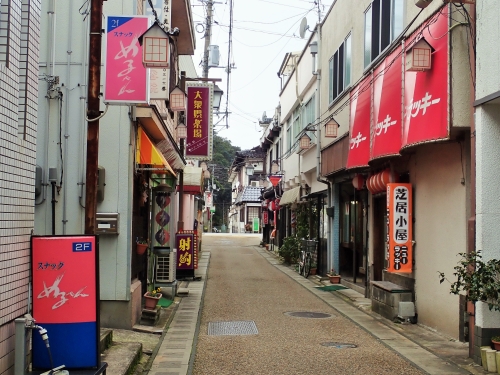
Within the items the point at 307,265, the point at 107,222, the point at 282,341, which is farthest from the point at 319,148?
the point at 107,222

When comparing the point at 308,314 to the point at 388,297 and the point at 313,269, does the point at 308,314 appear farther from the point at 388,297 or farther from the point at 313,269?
the point at 313,269

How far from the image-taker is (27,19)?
21.4 feet

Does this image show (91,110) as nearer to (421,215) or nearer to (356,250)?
(421,215)

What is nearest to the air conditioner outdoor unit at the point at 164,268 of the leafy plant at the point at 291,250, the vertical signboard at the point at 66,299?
the vertical signboard at the point at 66,299

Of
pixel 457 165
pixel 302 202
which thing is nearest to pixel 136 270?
pixel 457 165

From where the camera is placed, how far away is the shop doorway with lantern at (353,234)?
18761mm

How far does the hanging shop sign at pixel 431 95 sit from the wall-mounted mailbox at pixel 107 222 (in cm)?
569

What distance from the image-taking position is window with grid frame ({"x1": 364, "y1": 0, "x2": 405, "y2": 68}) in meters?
14.1

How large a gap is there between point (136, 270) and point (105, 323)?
2358mm

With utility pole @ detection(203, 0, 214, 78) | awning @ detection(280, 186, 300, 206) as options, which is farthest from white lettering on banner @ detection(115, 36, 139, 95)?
utility pole @ detection(203, 0, 214, 78)

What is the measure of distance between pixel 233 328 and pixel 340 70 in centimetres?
1118

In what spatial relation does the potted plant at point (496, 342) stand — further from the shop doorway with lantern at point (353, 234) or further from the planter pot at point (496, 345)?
the shop doorway with lantern at point (353, 234)

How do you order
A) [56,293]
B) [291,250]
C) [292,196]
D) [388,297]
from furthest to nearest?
[292,196] → [291,250] → [388,297] → [56,293]

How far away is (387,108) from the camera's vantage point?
13.1 m
